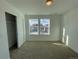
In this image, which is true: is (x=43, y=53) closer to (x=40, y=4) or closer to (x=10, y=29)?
(x=40, y=4)

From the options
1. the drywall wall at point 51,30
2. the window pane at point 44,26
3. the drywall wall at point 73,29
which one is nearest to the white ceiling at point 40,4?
the drywall wall at point 73,29

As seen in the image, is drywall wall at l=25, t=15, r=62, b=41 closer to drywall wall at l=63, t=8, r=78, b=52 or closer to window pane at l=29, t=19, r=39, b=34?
window pane at l=29, t=19, r=39, b=34

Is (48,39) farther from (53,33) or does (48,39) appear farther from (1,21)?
(1,21)

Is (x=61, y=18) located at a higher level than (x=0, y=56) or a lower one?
higher

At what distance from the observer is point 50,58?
430 cm

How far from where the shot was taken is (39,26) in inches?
360

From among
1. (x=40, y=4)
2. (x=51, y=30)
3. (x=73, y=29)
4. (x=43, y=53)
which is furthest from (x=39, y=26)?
(x=40, y=4)

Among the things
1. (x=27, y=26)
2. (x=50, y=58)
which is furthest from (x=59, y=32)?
(x=50, y=58)

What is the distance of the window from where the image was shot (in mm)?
9133

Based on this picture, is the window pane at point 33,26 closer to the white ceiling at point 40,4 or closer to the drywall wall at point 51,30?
the drywall wall at point 51,30

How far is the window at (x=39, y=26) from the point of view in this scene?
9133mm

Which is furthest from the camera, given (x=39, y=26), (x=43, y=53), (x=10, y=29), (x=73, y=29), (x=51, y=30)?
(x=39, y=26)

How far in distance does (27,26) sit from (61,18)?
286 cm

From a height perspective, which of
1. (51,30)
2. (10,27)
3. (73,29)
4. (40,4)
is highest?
(40,4)
